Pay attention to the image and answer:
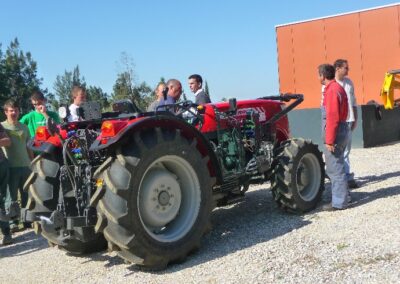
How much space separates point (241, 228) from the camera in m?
5.79

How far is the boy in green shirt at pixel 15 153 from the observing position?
7.07 meters

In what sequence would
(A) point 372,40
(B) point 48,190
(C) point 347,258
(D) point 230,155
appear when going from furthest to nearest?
(A) point 372,40
(D) point 230,155
(B) point 48,190
(C) point 347,258

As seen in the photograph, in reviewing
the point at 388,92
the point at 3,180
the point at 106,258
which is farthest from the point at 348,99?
the point at 3,180

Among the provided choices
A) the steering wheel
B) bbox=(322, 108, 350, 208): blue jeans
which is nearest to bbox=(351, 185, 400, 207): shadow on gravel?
bbox=(322, 108, 350, 208): blue jeans

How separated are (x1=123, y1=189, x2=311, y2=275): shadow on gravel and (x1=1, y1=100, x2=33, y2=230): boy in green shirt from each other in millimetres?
2764

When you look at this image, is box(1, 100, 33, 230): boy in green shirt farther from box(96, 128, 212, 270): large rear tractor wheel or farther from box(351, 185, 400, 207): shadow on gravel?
box(351, 185, 400, 207): shadow on gravel

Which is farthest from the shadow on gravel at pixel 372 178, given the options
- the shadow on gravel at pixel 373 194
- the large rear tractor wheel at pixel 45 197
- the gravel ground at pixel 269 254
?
the large rear tractor wheel at pixel 45 197

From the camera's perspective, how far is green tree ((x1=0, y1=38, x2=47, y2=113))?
4894 cm

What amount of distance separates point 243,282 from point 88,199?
5.17 ft

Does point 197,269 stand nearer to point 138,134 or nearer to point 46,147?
point 138,134

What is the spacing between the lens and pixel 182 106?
5.48 metres

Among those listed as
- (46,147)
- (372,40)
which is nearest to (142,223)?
(46,147)

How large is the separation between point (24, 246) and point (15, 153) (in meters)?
1.45

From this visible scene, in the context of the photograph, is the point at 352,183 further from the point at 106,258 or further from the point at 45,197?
the point at 45,197
